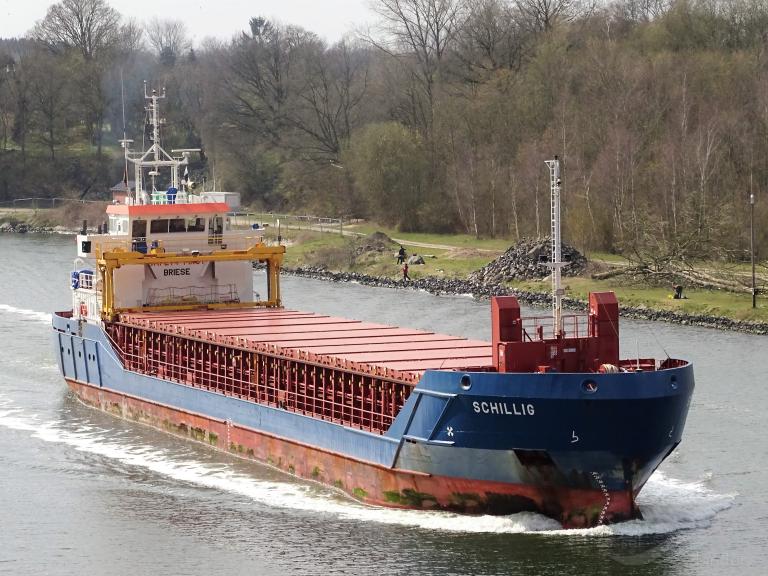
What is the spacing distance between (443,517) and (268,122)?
8417 cm

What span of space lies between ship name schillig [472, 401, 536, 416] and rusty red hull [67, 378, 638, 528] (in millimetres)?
1439

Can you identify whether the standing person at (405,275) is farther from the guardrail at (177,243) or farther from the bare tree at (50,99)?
the bare tree at (50,99)

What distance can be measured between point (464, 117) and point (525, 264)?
78.1 feet

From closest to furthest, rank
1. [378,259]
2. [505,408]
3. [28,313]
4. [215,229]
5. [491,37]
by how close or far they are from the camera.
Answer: [505,408] → [215,229] → [28,313] → [378,259] → [491,37]

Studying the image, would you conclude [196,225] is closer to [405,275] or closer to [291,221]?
[405,275]

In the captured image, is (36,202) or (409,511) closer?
(409,511)

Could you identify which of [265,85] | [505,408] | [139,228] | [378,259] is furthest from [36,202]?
[505,408]

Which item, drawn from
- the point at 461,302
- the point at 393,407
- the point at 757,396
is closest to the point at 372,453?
the point at 393,407

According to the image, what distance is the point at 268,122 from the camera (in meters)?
108

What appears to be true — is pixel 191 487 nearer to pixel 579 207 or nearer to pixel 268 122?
pixel 579 207

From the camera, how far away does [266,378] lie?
102 feet

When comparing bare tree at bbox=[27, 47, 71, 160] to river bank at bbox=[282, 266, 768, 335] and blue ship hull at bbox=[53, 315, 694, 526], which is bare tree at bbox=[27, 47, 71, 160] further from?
blue ship hull at bbox=[53, 315, 694, 526]

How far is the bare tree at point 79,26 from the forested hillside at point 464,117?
155 millimetres

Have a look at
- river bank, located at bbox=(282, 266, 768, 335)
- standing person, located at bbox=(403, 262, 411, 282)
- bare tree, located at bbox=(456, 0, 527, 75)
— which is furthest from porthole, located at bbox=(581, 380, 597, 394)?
bare tree, located at bbox=(456, 0, 527, 75)
